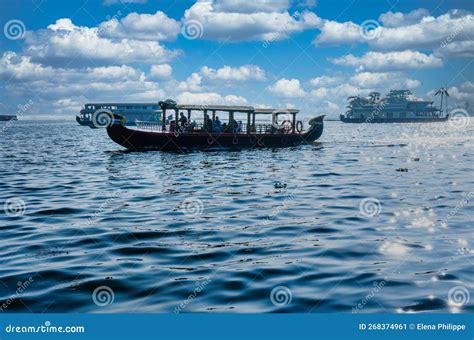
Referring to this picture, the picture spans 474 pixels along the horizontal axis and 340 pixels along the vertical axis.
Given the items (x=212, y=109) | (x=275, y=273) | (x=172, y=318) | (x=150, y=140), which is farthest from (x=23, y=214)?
(x=212, y=109)

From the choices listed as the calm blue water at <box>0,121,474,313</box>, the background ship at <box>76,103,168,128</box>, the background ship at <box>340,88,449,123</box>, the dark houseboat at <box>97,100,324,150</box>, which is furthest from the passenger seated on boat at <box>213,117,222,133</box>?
the background ship at <box>340,88,449,123</box>

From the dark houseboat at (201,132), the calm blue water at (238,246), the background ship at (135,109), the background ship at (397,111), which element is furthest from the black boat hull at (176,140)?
the background ship at (397,111)

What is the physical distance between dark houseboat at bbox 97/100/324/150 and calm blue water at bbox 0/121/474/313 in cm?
1453

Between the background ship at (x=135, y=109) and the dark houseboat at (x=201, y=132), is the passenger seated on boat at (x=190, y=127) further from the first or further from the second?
the background ship at (x=135, y=109)

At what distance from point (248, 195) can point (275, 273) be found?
7.84 meters

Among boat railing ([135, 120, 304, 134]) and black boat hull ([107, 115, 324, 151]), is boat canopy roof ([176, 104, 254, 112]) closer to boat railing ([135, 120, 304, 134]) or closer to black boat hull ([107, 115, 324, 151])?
boat railing ([135, 120, 304, 134])

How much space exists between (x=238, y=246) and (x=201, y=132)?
26119 millimetres

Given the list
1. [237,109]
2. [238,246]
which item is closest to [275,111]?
[237,109]

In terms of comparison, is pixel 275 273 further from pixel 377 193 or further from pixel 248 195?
pixel 377 193

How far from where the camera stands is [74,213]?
1200 centimetres

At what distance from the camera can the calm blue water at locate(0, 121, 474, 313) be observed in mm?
6004

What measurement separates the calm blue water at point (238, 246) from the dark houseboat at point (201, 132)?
47.7ft

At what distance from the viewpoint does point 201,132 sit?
3419cm

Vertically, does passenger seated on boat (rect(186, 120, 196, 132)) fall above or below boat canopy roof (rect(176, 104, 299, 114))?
below
